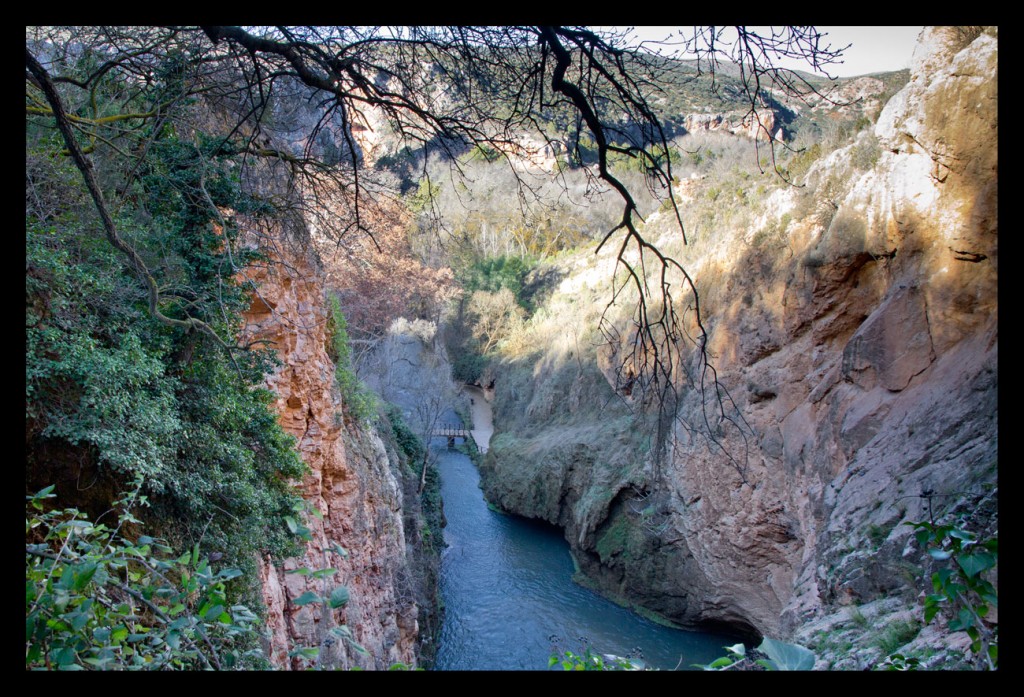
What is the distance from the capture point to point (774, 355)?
11.9 m

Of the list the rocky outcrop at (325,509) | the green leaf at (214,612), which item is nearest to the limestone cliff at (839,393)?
the green leaf at (214,612)

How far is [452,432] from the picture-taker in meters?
27.0

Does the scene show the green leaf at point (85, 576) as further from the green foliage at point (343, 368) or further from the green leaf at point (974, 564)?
the green foliage at point (343, 368)

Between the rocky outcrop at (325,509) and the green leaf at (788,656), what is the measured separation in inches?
212

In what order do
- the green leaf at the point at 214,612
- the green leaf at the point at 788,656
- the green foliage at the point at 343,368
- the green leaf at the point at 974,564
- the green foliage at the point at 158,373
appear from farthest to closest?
the green foliage at the point at 343,368 < the green foliage at the point at 158,373 < the green leaf at the point at 974,564 < the green leaf at the point at 214,612 < the green leaf at the point at 788,656

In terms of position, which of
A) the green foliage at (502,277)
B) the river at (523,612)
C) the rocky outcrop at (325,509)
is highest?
the green foliage at (502,277)

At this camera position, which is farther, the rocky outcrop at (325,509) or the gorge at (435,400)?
the rocky outcrop at (325,509)

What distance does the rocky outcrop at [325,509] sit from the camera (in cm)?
699

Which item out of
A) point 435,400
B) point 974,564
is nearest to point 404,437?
point 435,400
